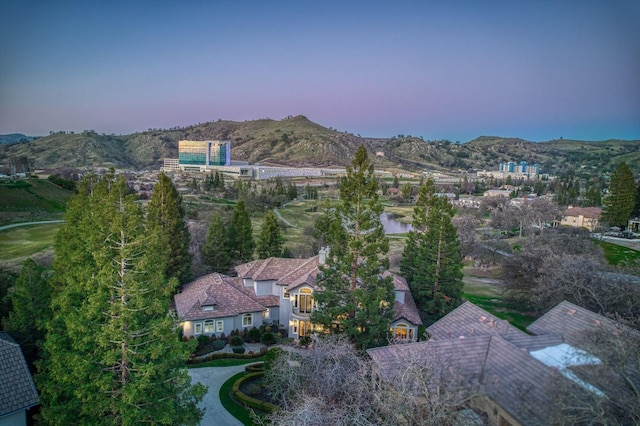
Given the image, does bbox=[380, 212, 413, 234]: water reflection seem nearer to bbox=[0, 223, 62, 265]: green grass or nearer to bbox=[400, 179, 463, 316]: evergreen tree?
bbox=[400, 179, 463, 316]: evergreen tree

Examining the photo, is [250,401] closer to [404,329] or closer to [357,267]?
[357,267]

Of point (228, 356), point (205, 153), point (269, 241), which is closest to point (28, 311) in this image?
point (228, 356)

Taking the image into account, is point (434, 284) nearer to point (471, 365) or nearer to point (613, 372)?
point (471, 365)

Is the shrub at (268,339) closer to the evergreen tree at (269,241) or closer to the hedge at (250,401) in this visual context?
the hedge at (250,401)

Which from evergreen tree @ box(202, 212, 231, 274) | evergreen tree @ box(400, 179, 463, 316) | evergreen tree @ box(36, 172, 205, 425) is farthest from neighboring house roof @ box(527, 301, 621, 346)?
evergreen tree @ box(202, 212, 231, 274)

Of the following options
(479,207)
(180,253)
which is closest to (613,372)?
(180,253)
